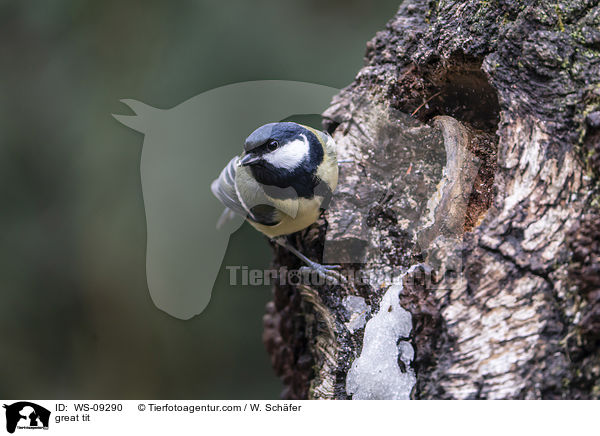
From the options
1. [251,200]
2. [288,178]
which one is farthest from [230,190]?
[288,178]

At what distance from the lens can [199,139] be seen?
225cm

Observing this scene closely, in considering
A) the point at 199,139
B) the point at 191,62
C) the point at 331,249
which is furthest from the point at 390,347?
the point at 191,62

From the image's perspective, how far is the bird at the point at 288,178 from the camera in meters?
1.49

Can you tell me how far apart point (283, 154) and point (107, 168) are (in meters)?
1.14

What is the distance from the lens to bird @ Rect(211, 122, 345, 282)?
1492 millimetres

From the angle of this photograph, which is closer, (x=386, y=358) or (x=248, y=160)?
(x=386, y=358)

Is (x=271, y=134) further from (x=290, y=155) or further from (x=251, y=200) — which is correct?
(x=251, y=200)

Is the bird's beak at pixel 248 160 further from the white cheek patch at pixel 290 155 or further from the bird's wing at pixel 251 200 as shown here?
the bird's wing at pixel 251 200

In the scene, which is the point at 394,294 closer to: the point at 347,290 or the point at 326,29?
the point at 347,290

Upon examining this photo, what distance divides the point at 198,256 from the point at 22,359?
101 centimetres

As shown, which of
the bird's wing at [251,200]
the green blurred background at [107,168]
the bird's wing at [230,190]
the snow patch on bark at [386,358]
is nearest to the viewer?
the snow patch on bark at [386,358]

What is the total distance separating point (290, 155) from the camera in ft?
5.08
